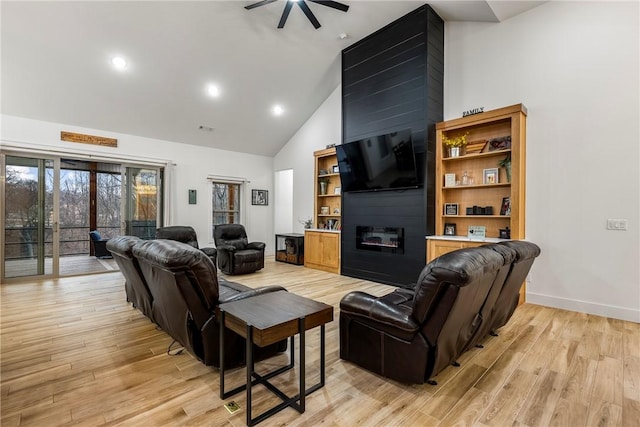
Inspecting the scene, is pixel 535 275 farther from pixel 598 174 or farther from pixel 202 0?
pixel 202 0

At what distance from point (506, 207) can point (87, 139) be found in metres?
7.22

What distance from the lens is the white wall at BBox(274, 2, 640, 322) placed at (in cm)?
349

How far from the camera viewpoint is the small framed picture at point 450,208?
4.76m

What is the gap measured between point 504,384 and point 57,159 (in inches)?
285

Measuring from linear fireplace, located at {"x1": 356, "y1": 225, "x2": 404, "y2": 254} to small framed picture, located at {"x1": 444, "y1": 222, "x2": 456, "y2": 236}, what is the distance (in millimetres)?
678

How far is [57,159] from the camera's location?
5.54 m

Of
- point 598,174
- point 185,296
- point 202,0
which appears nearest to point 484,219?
point 598,174

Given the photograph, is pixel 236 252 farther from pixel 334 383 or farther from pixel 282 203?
pixel 334 383

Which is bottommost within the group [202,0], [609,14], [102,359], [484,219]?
[102,359]

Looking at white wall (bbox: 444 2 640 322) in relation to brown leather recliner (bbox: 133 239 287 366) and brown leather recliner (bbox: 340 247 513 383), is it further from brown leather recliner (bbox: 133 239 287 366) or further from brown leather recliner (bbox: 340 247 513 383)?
brown leather recliner (bbox: 133 239 287 366)

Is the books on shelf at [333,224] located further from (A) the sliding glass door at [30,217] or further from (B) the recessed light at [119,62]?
(A) the sliding glass door at [30,217]

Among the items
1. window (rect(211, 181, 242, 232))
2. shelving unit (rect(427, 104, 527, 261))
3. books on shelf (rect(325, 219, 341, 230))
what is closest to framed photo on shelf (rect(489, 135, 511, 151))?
shelving unit (rect(427, 104, 527, 261))

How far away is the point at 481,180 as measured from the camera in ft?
15.1

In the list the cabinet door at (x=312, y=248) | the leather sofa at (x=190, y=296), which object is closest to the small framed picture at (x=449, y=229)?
the cabinet door at (x=312, y=248)
